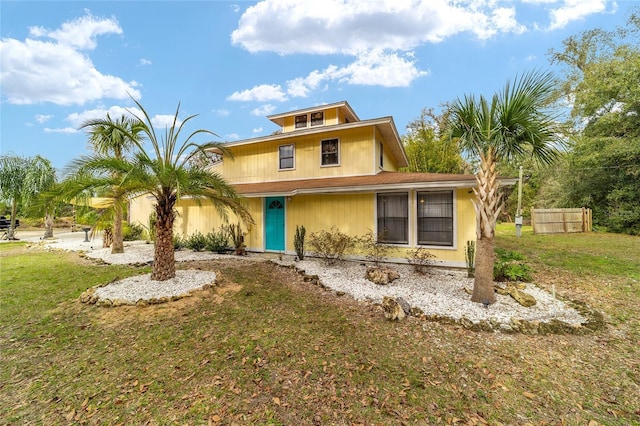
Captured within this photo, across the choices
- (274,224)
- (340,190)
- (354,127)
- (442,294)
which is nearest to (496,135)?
(442,294)

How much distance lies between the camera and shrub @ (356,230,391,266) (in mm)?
8445

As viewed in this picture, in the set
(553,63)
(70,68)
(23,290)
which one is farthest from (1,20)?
(553,63)

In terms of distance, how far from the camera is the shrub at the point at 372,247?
845cm

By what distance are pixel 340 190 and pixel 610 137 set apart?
19.0 metres

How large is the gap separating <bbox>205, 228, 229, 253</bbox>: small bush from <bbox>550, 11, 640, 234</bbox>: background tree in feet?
65.7

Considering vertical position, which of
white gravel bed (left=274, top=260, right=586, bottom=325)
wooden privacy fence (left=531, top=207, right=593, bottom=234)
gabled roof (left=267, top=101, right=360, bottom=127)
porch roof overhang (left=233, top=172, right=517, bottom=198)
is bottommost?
white gravel bed (left=274, top=260, right=586, bottom=325)

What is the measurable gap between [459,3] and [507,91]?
24.0 feet

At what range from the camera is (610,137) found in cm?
1553

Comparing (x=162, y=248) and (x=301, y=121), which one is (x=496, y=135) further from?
(x=301, y=121)

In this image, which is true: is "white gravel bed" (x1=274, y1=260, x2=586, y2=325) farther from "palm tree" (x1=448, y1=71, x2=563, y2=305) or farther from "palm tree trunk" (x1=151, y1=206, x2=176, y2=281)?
"palm tree trunk" (x1=151, y1=206, x2=176, y2=281)

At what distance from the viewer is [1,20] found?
265 inches

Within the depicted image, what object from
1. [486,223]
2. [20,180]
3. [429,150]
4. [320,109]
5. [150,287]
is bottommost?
[150,287]

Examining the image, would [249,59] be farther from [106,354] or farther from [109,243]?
[106,354]

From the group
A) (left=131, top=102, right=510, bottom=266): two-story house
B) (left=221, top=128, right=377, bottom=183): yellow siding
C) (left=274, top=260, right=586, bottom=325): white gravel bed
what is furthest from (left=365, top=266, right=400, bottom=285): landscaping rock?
(left=221, top=128, right=377, bottom=183): yellow siding
